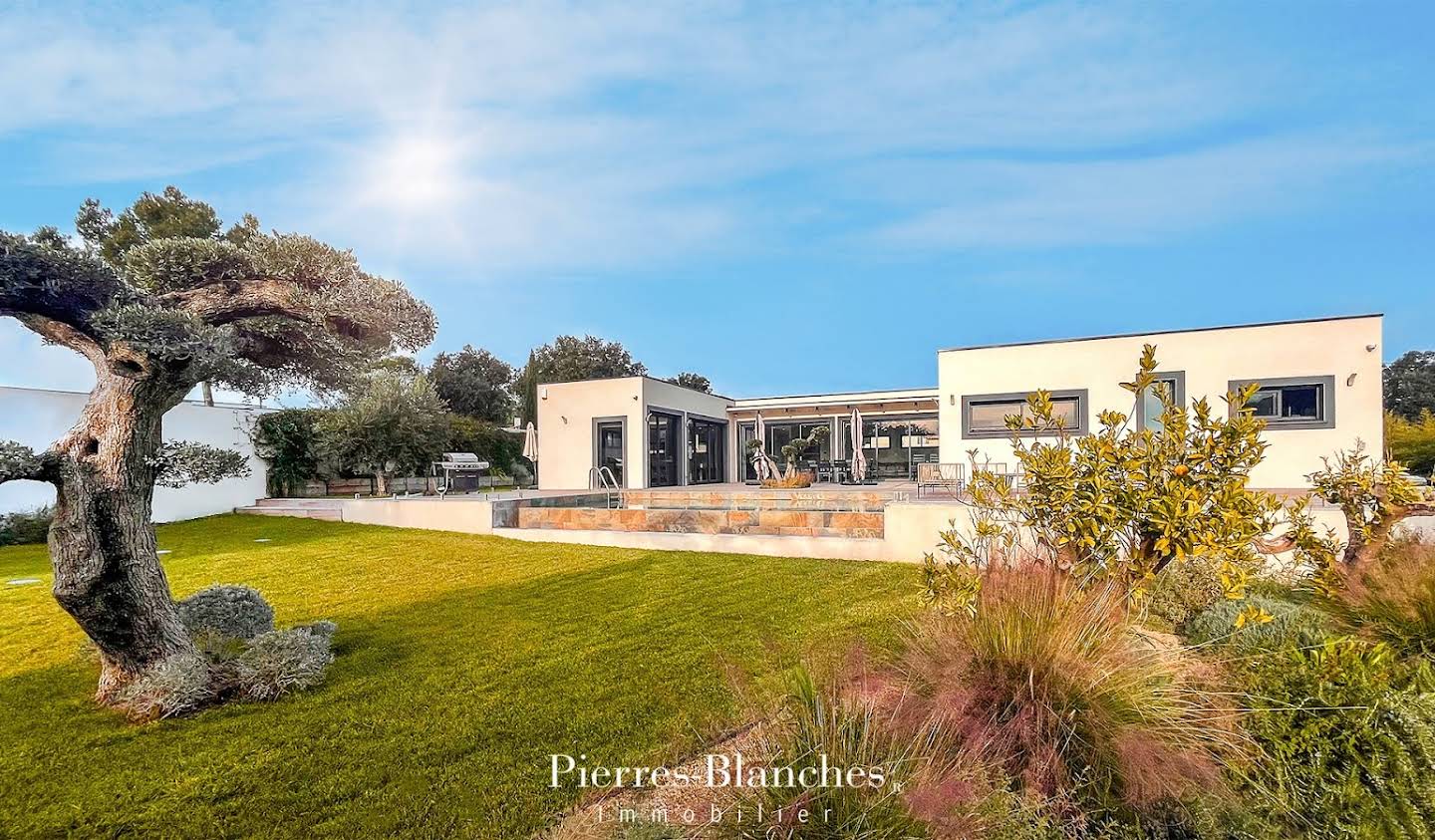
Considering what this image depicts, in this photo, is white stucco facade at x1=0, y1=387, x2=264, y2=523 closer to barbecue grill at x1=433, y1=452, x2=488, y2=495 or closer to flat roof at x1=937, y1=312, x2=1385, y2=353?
barbecue grill at x1=433, y1=452, x2=488, y2=495

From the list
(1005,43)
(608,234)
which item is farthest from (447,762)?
(608,234)


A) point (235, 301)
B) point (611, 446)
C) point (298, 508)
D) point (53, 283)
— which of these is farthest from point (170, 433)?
point (53, 283)

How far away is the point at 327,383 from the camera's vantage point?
5.23 metres

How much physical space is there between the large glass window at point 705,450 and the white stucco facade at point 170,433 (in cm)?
1192

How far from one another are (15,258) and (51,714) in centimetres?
257

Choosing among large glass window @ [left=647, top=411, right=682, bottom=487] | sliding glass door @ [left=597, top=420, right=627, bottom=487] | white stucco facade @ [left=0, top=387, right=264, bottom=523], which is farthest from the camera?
large glass window @ [left=647, top=411, right=682, bottom=487]

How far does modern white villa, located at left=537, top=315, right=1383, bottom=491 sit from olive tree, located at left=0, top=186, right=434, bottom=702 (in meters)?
10.4

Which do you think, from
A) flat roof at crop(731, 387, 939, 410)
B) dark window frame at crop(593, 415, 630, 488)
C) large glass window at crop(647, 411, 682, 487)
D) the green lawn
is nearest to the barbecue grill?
dark window frame at crop(593, 415, 630, 488)

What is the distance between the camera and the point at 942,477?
13.5 meters

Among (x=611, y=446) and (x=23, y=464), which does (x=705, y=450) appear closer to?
(x=611, y=446)

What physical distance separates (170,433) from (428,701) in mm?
15005

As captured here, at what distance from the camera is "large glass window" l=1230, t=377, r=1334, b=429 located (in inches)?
500

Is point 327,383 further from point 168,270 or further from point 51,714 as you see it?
point 51,714

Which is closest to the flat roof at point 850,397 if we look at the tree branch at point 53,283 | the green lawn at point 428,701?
the green lawn at point 428,701
